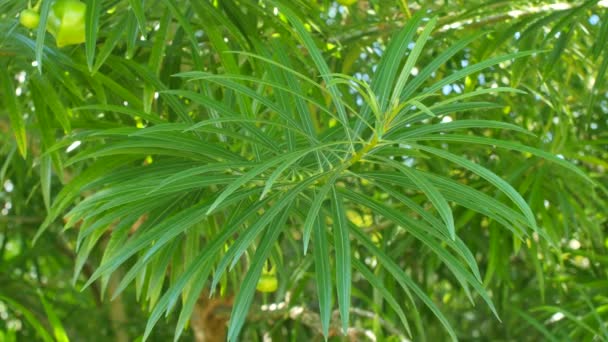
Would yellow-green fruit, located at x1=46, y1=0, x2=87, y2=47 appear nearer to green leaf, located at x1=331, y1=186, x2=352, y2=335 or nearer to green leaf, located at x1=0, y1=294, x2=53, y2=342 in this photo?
green leaf, located at x1=331, y1=186, x2=352, y2=335

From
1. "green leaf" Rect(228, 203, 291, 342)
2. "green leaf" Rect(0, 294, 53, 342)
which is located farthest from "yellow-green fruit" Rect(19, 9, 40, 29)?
"green leaf" Rect(0, 294, 53, 342)

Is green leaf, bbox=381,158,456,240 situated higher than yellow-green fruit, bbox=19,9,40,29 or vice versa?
yellow-green fruit, bbox=19,9,40,29

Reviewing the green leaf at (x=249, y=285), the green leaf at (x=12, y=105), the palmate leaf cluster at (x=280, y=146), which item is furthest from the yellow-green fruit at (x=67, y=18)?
the green leaf at (x=249, y=285)

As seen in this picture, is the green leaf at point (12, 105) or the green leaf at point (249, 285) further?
the green leaf at point (12, 105)

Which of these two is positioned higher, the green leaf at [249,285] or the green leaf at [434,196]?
the green leaf at [434,196]

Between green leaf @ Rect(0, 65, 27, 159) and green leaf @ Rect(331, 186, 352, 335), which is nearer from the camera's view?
green leaf @ Rect(331, 186, 352, 335)

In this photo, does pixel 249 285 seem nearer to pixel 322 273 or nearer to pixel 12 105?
pixel 322 273

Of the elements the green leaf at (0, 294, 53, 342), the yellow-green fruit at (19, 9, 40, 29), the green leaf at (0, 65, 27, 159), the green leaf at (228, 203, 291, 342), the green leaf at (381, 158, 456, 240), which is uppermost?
the yellow-green fruit at (19, 9, 40, 29)

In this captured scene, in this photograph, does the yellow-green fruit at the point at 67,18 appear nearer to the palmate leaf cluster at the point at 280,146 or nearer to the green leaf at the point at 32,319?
the palmate leaf cluster at the point at 280,146

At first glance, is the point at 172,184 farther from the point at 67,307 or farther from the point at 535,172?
the point at 67,307

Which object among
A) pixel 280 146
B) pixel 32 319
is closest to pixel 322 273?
pixel 280 146
